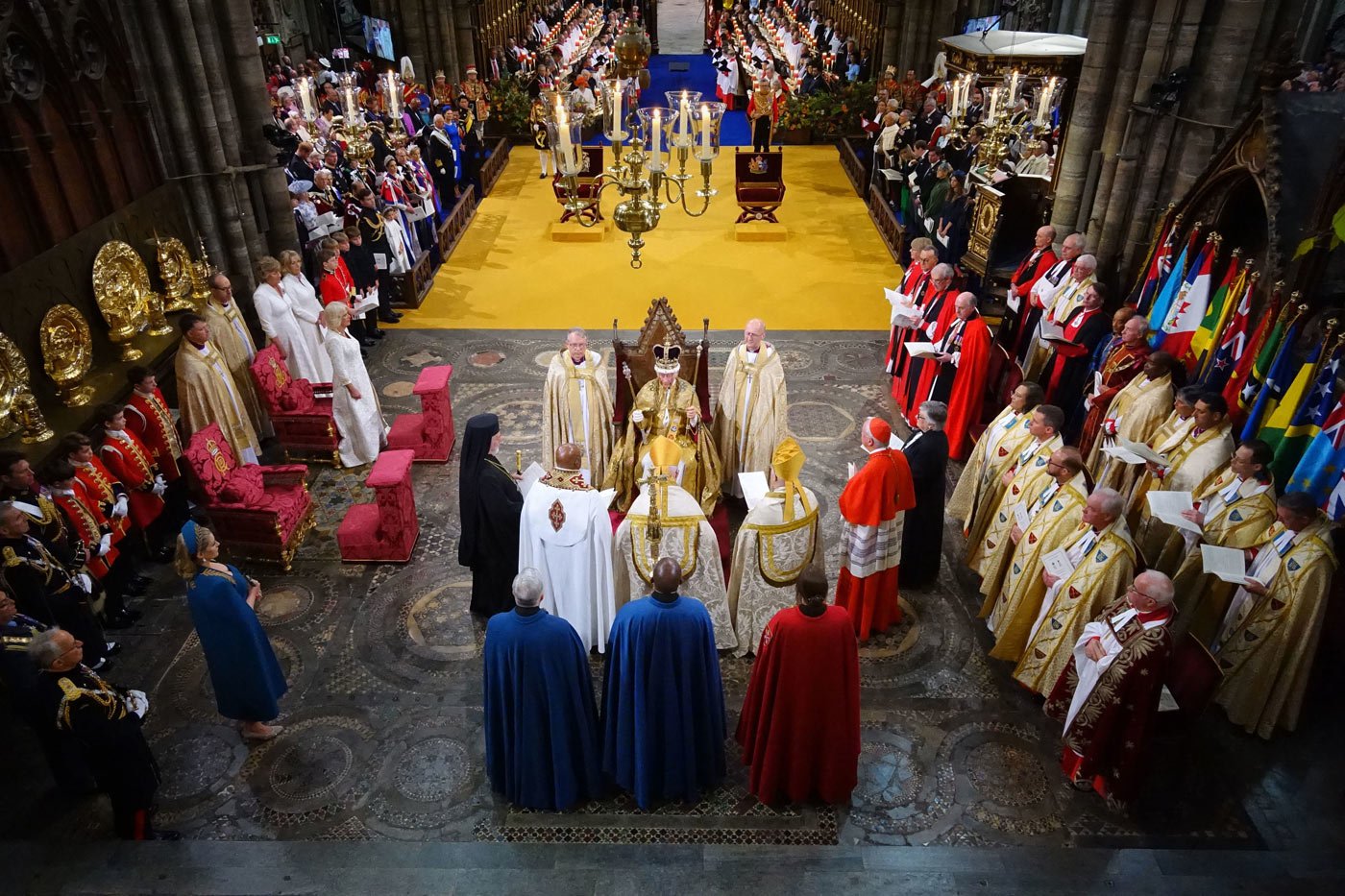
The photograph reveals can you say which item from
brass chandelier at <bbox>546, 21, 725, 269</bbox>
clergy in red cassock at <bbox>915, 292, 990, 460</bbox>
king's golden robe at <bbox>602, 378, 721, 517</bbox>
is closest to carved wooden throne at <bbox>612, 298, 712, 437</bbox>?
king's golden robe at <bbox>602, 378, 721, 517</bbox>

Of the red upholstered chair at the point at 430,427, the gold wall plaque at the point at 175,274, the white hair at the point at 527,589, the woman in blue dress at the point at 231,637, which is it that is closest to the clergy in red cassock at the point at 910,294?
the red upholstered chair at the point at 430,427

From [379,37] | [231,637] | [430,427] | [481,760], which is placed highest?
[379,37]

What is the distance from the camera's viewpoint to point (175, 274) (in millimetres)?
9594

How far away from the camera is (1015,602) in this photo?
21.0 feet

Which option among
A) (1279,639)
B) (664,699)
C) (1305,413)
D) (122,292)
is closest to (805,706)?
(664,699)

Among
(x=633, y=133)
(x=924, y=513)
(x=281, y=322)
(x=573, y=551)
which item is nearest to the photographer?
(x=573, y=551)

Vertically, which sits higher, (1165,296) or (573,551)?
(1165,296)

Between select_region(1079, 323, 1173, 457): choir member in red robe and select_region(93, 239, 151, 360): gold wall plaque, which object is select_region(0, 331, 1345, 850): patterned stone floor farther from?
select_region(93, 239, 151, 360): gold wall plaque

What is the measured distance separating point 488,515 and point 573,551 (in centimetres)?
80

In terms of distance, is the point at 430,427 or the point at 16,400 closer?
the point at 16,400

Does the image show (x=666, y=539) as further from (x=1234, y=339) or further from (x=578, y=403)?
(x=1234, y=339)

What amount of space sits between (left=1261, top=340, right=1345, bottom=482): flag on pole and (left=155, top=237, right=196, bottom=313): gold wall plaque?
33.6 feet

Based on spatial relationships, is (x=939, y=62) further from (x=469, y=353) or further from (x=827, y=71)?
(x=469, y=353)

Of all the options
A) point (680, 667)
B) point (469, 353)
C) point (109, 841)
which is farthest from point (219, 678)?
point (469, 353)
